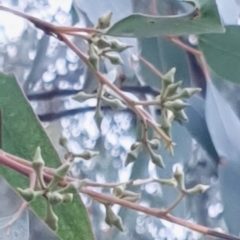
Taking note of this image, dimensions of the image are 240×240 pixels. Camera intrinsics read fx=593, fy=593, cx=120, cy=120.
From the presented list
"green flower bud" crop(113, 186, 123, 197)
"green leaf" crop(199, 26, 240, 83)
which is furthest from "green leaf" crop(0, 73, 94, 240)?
"green leaf" crop(199, 26, 240, 83)

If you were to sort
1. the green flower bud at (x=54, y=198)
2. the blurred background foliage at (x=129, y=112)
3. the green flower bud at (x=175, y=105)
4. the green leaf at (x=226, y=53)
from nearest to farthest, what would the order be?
the green flower bud at (x=54, y=198)
the green flower bud at (x=175, y=105)
the green leaf at (x=226, y=53)
the blurred background foliage at (x=129, y=112)

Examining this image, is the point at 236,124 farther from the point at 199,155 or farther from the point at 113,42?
the point at 113,42

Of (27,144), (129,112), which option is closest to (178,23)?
(27,144)

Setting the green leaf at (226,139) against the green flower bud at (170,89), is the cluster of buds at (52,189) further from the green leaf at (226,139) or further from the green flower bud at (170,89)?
the green leaf at (226,139)

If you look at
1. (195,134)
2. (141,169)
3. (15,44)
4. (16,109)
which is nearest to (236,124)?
(195,134)

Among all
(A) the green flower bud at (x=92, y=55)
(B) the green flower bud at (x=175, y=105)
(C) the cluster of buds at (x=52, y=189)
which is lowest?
(B) the green flower bud at (x=175, y=105)

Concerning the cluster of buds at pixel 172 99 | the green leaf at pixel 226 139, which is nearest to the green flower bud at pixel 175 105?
the cluster of buds at pixel 172 99

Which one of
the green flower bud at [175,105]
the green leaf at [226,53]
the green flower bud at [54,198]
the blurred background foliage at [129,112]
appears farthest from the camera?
the blurred background foliage at [129,112]
